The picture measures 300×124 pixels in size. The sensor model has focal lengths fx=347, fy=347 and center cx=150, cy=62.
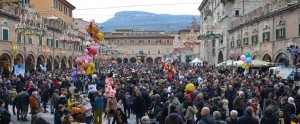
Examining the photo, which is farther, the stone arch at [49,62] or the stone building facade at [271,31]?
the stone arch at [49,62]

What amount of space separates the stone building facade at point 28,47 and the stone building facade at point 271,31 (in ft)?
56.5

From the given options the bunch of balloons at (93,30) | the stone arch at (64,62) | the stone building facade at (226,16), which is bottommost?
the stone arch at (64,62)

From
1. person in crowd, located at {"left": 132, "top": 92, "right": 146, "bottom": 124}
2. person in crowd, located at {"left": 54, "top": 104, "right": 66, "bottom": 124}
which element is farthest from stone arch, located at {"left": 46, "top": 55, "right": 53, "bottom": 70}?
person in crowd, located at {"left": 54, "top": 104, "right": 66, "bottom": 124}

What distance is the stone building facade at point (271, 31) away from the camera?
82.4ft

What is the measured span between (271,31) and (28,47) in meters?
23.0

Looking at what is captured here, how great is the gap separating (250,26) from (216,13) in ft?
55.6

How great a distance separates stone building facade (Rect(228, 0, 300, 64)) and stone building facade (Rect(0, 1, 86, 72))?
678 inches

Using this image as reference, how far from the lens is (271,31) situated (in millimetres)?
29219

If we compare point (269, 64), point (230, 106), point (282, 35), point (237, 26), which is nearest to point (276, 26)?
point (282, 35)

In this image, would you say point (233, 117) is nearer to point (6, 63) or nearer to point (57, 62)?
point (6, 63)

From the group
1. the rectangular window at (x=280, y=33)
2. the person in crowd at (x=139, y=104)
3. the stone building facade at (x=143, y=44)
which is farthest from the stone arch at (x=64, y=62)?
the stone building facade at (x=143, y=44)

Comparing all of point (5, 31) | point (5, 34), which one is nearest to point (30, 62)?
point (5, 34)

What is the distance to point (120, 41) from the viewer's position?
99.9m

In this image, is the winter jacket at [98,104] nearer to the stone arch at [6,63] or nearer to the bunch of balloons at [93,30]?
the bunch of balloons at [93,30]
